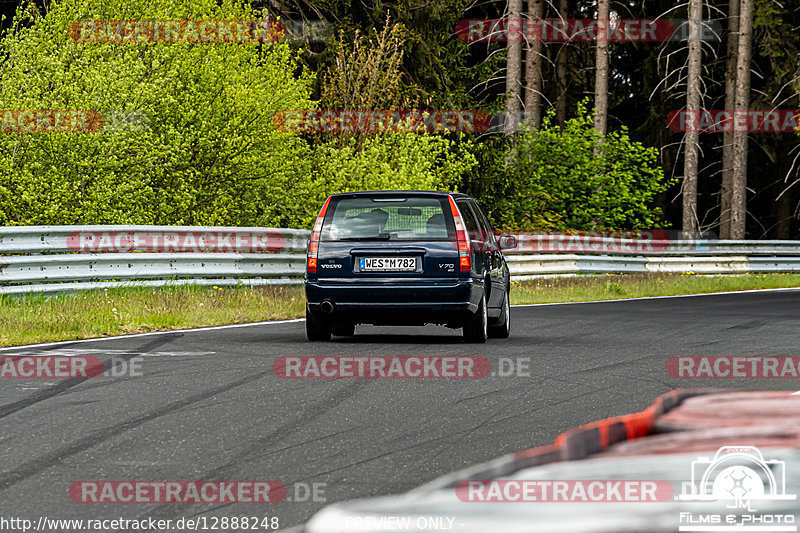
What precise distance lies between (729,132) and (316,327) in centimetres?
3366

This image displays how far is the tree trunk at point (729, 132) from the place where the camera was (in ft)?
138

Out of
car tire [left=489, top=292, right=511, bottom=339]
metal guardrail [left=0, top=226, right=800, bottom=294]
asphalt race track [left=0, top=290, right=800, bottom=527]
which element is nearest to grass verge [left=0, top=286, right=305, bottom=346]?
metal guardrail [left=0, top=226, right=800, bottom=294]

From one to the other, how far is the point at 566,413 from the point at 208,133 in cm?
1355

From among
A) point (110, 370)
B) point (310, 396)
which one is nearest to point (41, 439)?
point (310, 396)

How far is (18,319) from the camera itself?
12977mm

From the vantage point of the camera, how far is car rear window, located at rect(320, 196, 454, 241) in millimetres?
12109
